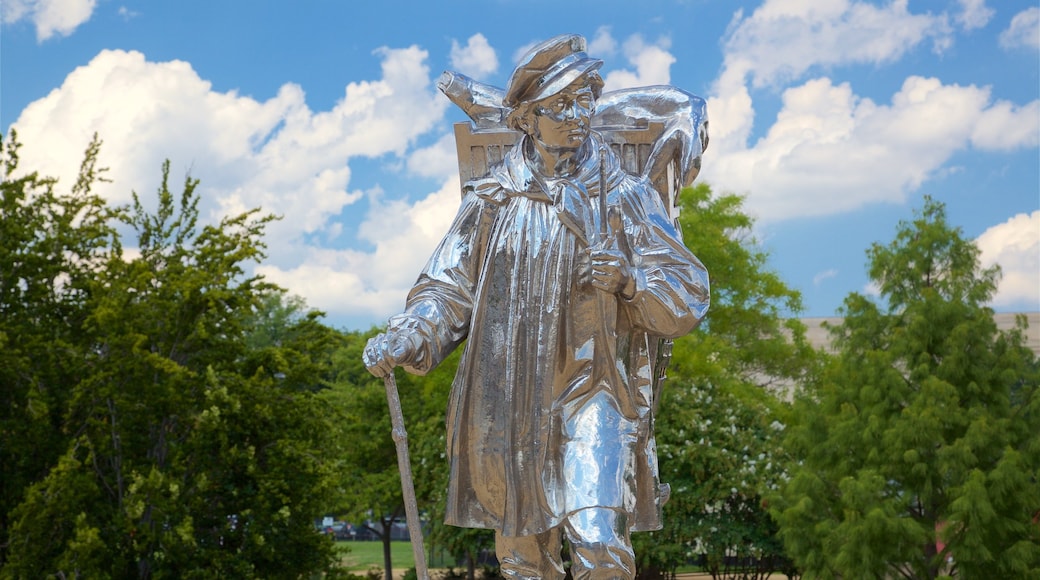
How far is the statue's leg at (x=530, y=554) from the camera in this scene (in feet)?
17.2

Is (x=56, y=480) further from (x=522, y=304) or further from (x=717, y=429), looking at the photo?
(x=522, y=304)

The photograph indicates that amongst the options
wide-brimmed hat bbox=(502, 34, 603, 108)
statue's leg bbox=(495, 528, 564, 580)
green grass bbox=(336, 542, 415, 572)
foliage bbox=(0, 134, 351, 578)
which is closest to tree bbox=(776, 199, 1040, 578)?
foliage bbox=(0, 134, 351, 578)

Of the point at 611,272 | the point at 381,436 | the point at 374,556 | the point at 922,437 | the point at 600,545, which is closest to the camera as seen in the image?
the point at 600,545

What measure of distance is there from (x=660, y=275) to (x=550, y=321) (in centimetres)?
49

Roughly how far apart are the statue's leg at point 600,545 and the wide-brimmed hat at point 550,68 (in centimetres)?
172

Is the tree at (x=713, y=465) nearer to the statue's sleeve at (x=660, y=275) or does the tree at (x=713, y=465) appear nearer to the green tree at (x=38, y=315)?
the green tree at (x=38, y=315)

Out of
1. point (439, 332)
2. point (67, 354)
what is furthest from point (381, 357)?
point (67, 354)

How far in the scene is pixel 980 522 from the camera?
13508 millimetres

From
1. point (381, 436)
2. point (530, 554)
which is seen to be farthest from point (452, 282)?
point (381, 436)

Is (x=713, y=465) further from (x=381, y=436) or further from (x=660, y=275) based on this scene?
(x=660, y=275)

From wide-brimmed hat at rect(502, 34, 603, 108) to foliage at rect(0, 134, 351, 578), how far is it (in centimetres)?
1174

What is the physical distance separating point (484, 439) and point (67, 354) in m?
13.1

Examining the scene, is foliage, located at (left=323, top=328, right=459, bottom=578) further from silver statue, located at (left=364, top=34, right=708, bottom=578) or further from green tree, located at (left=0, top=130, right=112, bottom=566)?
silver statue, located at (left=364, top=34, right=708, bottom=578)

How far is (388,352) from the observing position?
5055 millimetres
